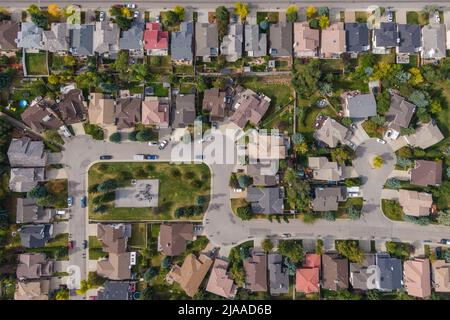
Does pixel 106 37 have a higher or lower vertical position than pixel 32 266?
higher

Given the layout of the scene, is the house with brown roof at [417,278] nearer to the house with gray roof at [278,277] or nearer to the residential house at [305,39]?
the house with gray roof at [278,277]

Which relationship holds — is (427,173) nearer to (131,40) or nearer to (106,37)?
(131,40)

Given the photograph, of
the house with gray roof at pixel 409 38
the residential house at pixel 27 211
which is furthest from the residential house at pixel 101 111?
the house with gray roof at pixel 409 38

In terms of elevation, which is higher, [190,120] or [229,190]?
[190,120]

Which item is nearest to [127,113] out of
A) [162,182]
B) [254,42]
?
Result: [162,182]
